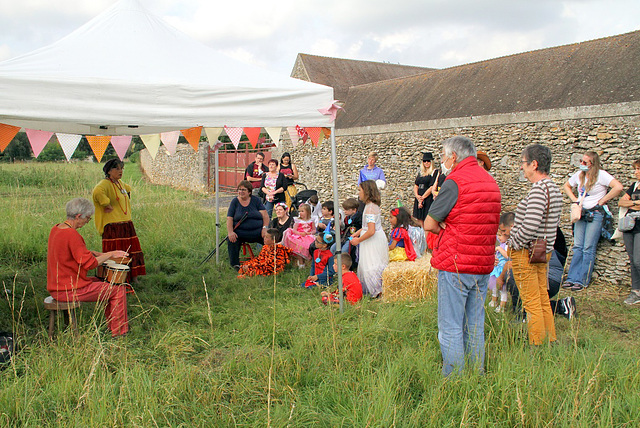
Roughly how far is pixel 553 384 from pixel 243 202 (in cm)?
497

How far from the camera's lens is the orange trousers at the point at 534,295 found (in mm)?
3717

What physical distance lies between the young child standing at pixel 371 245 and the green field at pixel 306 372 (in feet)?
1.99

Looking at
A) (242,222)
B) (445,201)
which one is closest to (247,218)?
(242,222)

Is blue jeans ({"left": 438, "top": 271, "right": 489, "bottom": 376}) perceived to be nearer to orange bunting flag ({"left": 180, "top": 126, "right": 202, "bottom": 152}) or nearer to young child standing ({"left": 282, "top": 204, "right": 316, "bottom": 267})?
orange bunting flag ({"left": 180, "top": 126, "right": 202, "bottom": 152})

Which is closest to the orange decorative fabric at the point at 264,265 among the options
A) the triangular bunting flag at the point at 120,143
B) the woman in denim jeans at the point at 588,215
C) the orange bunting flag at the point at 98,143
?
the triangular bunting flag at the point at 120,143

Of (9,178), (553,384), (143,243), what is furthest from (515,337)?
(9,178)

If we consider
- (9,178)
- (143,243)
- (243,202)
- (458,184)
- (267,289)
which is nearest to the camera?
(458,184)

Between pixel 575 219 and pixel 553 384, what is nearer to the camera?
pixel 553 384

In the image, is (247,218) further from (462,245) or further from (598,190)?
(598,190)

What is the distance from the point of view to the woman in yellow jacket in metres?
5.60

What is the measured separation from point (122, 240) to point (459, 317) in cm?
428

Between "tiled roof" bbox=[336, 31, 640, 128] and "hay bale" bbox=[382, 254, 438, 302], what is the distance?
402 cm

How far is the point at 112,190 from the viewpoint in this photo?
5.67 m

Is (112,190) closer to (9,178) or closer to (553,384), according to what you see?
(553,384)
